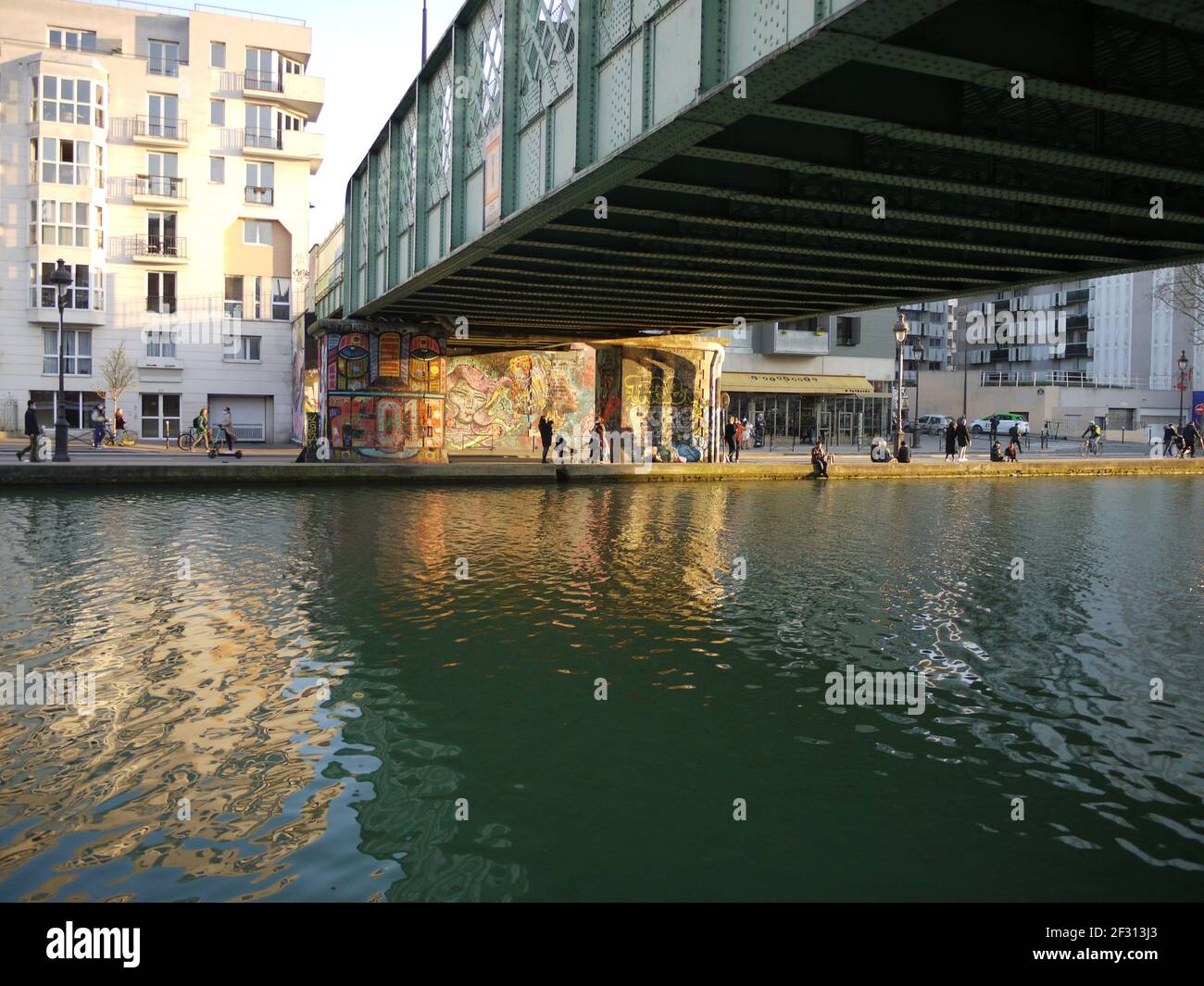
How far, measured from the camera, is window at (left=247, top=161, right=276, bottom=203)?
49062 mm

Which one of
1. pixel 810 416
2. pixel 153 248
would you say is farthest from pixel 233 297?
pixel 810 416

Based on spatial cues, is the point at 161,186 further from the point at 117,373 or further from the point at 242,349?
the point at 117,373

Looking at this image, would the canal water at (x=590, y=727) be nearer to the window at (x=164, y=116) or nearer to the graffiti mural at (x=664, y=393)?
the graffiti mural at (x=664, y=393)

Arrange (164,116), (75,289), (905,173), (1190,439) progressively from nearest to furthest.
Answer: (905,173)
(75,289)
(164,116)
(1190,439)

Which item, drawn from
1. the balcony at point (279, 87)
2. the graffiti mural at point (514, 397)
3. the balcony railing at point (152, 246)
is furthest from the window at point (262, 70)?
the graffiti mural at point (514, 397)

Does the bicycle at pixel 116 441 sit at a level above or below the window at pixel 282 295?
below

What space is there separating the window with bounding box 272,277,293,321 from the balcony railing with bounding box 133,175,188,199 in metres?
5.40

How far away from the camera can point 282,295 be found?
163 ft

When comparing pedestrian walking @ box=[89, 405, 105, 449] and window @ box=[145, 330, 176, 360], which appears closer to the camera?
pedestrian walking @ box=[89, 405, 105, 449]

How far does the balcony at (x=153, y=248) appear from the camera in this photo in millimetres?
46781

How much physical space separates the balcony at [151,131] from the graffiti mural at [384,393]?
70.0 feet

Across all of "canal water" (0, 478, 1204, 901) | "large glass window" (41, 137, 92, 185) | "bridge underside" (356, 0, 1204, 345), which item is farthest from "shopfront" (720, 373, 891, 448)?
"canal water" (0, 478, 1204, 901)

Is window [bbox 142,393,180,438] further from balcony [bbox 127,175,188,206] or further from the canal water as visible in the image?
the canal water

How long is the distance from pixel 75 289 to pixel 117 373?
4.46m
